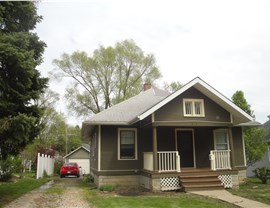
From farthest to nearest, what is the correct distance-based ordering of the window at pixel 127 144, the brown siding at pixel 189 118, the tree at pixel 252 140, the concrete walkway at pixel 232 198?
the tree at pixel 252 140, the window at pixel 127 144, the brown siding at pixel 189 118, the concrete walkway at pixel 232 198

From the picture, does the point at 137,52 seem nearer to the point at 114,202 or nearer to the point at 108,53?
the point at 108,53

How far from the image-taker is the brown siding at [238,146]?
55.1 ft

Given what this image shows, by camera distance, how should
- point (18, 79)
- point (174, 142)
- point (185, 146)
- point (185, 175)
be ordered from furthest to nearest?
point (185, 146) → point (174, 142) → point (185, 175) → point (18, 79)

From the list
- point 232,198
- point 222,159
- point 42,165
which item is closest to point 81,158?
point 42,165

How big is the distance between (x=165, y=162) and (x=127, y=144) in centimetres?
274

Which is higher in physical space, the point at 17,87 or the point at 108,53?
the point at 108,53

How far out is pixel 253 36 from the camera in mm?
13625

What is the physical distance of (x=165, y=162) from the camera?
13438 millimetres

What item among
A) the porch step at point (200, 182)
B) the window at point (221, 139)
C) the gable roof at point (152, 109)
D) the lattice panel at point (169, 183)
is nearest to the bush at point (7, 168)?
the gable roof at point (152, 109)

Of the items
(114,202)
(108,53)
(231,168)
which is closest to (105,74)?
(108,53)

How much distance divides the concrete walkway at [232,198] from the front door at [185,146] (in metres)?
3.49

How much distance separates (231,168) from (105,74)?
24111 mm

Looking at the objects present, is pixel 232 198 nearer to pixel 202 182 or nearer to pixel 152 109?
pixel 202 182

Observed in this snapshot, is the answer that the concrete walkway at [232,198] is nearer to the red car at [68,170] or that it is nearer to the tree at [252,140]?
the tree at [252,140]
